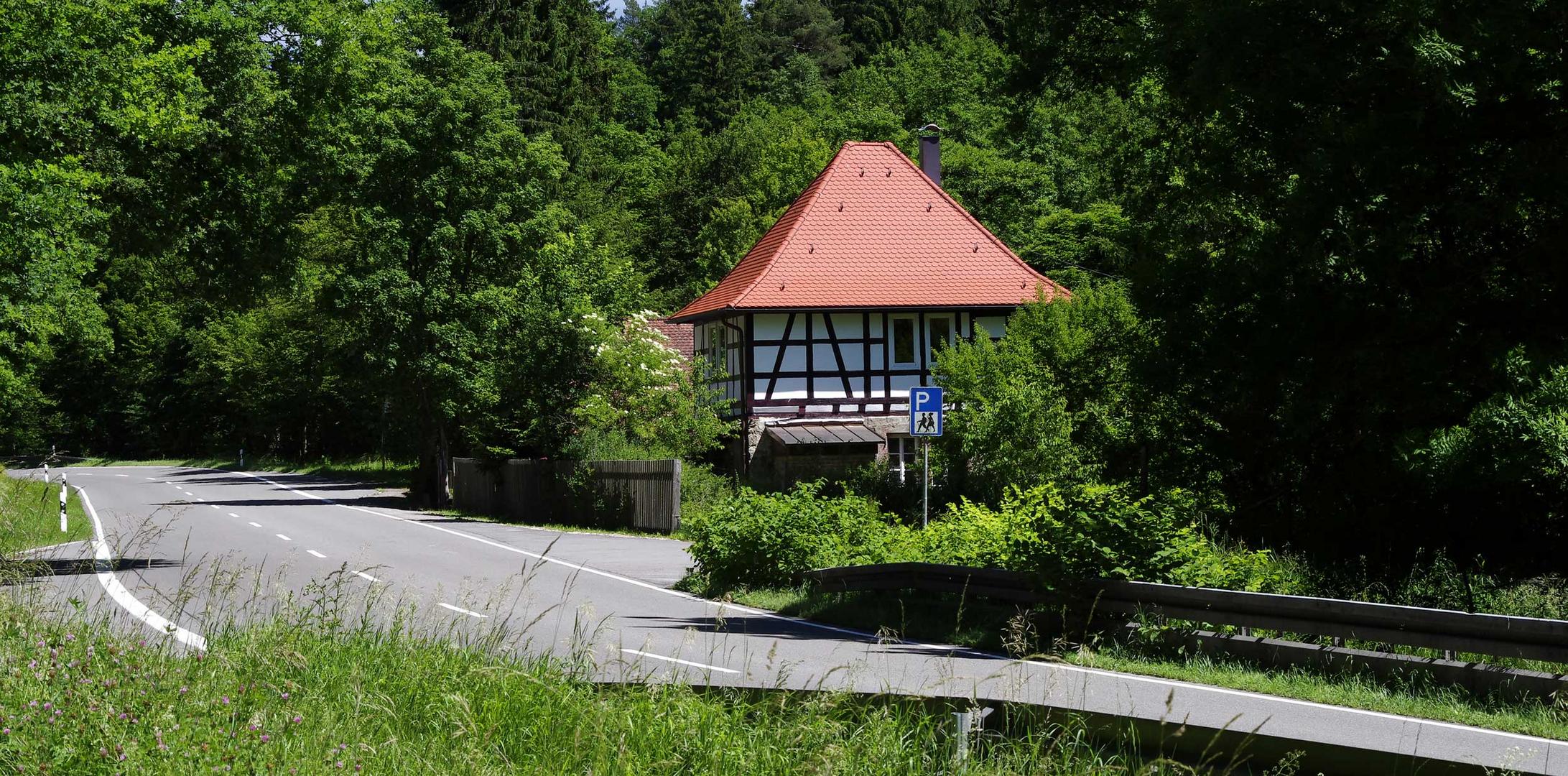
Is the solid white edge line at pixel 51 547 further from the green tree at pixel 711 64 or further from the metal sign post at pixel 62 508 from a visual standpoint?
the green tree at pixel 711 64

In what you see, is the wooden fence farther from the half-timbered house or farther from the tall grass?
the tall grass

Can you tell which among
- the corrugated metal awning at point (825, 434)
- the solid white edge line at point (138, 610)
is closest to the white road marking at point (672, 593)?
the solid white edge line at point (138, 610)

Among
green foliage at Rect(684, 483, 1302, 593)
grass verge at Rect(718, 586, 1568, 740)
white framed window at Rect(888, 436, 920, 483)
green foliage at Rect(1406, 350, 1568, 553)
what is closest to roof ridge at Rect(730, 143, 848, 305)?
white framed window at Rect(888, 436, 920, 483)

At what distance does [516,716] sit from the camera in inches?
269

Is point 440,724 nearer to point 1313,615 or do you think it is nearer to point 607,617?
point 607,617

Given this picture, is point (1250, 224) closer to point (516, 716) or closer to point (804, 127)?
point (516, 716)

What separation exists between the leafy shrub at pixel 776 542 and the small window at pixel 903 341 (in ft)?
72.6

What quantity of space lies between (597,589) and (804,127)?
4847 centimetres

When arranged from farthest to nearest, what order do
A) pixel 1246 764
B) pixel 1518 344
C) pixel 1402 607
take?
pixel 1518 344 → pixel 1402 607 → pixel 1246 764

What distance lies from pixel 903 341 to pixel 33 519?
2492 cm

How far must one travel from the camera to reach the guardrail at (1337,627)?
9680 mm

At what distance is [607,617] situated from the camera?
24.5ft

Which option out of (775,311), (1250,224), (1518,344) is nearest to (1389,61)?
(1518,344)

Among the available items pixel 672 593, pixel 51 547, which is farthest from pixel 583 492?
pixel 672 593
